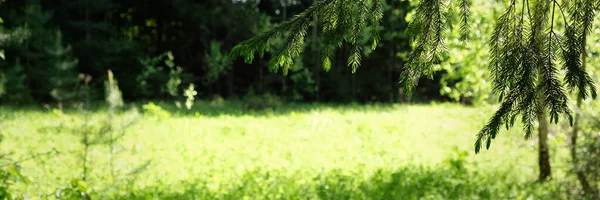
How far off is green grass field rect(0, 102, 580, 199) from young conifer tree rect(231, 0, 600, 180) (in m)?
2.03

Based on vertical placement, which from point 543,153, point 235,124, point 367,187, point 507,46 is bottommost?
point 367,187

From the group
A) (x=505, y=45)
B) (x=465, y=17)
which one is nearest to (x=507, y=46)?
(x=505, y=45)

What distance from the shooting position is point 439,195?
6.42m

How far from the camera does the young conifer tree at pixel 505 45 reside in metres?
2.54

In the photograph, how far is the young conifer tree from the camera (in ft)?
8.35

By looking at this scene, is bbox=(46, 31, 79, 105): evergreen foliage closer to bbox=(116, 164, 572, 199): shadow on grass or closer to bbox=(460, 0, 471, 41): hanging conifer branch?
bbox=(116, 164, 572, 199): shadow on grass

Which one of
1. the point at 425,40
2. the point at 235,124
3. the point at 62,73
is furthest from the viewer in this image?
the point at 62,73

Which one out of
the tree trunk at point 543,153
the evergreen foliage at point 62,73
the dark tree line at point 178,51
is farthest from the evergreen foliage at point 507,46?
the evergreen foliage at point 62,73

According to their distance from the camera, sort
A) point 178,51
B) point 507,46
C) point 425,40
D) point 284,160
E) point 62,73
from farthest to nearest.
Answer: point 178,51 < point 62,73 < point 284,160 < point 425,40 < point 507,46

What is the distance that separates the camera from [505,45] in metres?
2.70

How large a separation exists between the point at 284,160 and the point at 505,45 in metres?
6.31

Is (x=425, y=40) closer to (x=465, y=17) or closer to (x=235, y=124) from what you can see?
(x=465, y=17)

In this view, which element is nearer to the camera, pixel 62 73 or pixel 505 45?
pixel 505 45

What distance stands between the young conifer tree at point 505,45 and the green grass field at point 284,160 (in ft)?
6.66
